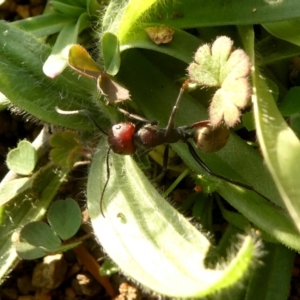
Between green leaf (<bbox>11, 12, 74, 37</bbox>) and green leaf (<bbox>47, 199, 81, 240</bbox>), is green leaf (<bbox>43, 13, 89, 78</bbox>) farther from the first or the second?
green leaf (<bbox>47, 199, 81, 240</bbox>)

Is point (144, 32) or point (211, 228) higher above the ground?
point (144, 32)

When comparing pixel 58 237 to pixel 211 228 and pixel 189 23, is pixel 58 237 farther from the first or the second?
pixel 189 23

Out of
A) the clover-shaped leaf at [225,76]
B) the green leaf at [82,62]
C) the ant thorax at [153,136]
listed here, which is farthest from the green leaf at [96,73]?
the clover-shaped leaf at [225,76]

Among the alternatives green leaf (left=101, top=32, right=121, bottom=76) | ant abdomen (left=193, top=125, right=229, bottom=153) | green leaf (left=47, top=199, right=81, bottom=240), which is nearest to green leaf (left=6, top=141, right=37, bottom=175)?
green leaf (left=47, top=199, right=81, bottom=240)

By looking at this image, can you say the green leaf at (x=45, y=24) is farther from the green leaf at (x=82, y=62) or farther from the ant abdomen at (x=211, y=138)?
the ant abdomen at (x=211, y=138)

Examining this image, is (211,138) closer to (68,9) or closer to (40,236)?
(40,236)

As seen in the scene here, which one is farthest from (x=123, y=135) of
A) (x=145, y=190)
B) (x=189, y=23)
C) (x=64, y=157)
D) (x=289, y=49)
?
(x=289, y=49)

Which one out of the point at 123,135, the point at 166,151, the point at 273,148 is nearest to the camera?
the point at 273,148
